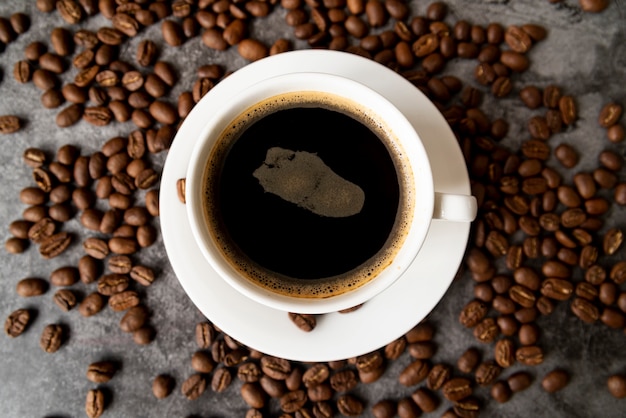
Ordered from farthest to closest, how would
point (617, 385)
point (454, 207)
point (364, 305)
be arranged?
point (617, 385) → point (364, 305) → point (454, 207)

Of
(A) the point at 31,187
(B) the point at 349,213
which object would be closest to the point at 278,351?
(B) the point at 349,213

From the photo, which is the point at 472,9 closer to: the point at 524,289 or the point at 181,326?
the point at 524,289

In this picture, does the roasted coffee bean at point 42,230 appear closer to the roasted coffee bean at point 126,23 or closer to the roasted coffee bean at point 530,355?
the roasted coffee bean at point 126,23

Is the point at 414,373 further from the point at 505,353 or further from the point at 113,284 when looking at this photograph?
the point at 113,284

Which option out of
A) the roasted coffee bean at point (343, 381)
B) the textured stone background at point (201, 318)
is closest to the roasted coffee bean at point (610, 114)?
the textured stone background at point (201, 318)

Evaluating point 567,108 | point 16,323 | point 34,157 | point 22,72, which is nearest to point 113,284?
point 16,323

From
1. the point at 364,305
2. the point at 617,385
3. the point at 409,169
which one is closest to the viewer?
the point at 409,169

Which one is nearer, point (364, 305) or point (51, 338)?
point (364, 305)
